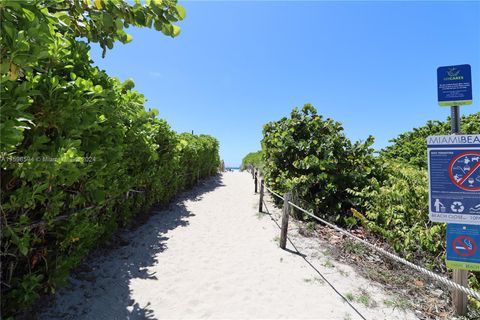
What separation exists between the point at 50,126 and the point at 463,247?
4608 millimetres

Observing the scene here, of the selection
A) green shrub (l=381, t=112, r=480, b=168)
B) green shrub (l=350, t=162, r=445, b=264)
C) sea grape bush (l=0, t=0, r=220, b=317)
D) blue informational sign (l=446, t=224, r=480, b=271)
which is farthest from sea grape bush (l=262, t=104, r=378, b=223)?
sea grape bush (l=0, t=0, r=220, b=317)

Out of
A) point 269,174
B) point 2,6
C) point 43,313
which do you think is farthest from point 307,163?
point 2,6

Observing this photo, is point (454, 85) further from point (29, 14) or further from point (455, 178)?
point (29, 14)

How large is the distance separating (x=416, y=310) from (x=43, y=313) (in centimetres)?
480

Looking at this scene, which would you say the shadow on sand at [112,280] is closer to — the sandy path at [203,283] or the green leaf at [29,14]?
the sandy path at [203,283]

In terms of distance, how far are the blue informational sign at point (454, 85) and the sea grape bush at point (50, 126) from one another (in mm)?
3252

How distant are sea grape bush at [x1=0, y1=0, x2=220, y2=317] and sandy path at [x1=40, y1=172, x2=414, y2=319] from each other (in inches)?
36.9

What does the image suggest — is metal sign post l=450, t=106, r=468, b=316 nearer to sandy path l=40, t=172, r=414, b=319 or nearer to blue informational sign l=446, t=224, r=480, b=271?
blue informational sign l=446, t=224, r=480, b=271

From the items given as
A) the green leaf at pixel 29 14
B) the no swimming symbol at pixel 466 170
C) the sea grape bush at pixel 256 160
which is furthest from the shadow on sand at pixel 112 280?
the sea grape bush at pixel 256 160

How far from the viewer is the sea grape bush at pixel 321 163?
290 inches

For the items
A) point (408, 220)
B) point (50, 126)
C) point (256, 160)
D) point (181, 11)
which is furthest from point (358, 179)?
point (256, 160)

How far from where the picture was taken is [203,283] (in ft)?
13.8

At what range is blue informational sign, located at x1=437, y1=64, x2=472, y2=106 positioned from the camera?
3.12 metres

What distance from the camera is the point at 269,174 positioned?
978 centimetres
